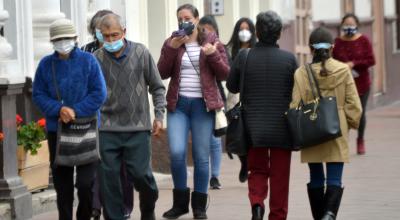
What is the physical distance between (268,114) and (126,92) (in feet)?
3.50

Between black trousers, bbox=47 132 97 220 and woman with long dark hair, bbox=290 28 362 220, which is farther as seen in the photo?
woman with long dark hair, bbox=290 28 362 220

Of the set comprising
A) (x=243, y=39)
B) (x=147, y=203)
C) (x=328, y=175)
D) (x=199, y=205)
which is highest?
(x=243, y=39)

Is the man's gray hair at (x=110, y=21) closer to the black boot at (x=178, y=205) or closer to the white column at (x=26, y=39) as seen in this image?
the black boot at (x=178, y=205)

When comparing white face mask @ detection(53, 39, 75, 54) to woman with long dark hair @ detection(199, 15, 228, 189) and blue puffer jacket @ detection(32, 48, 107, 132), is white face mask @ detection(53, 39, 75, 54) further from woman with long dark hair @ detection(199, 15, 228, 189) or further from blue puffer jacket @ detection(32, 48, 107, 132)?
woman with long dark hair @ detection(199, 15, 228, 189)

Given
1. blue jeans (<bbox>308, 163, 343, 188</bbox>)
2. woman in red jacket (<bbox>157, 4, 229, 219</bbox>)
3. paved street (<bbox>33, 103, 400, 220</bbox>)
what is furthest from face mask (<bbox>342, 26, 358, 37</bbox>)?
blue jeans (<bbox>308, 163, 343, 188</bbox>)

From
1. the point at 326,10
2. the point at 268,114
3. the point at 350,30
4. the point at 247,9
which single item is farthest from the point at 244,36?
the point at 326,10

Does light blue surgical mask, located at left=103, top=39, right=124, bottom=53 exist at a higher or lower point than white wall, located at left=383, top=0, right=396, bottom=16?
higher

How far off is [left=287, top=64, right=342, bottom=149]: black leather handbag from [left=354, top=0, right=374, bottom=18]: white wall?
19052 mm

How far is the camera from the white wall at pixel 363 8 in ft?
95.6

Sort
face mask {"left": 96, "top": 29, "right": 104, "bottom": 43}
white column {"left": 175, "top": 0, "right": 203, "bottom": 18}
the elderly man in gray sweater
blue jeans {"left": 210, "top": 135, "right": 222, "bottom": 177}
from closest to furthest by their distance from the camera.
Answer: the elderly man in gray sweater
face mask {"left": 96, "top": 29, "right": 104, "bottom": 43}
blue jeans {"left": 210, "top": 135, "right": 222, "bottom": 177}
white column {"left": 175, "top": 0, "right": 203, "bottom": 18}

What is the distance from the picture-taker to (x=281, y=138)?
1027cm

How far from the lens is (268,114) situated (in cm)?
1030

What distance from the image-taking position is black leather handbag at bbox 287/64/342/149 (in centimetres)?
1011

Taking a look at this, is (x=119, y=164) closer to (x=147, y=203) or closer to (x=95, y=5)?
(x=147, y=203)
